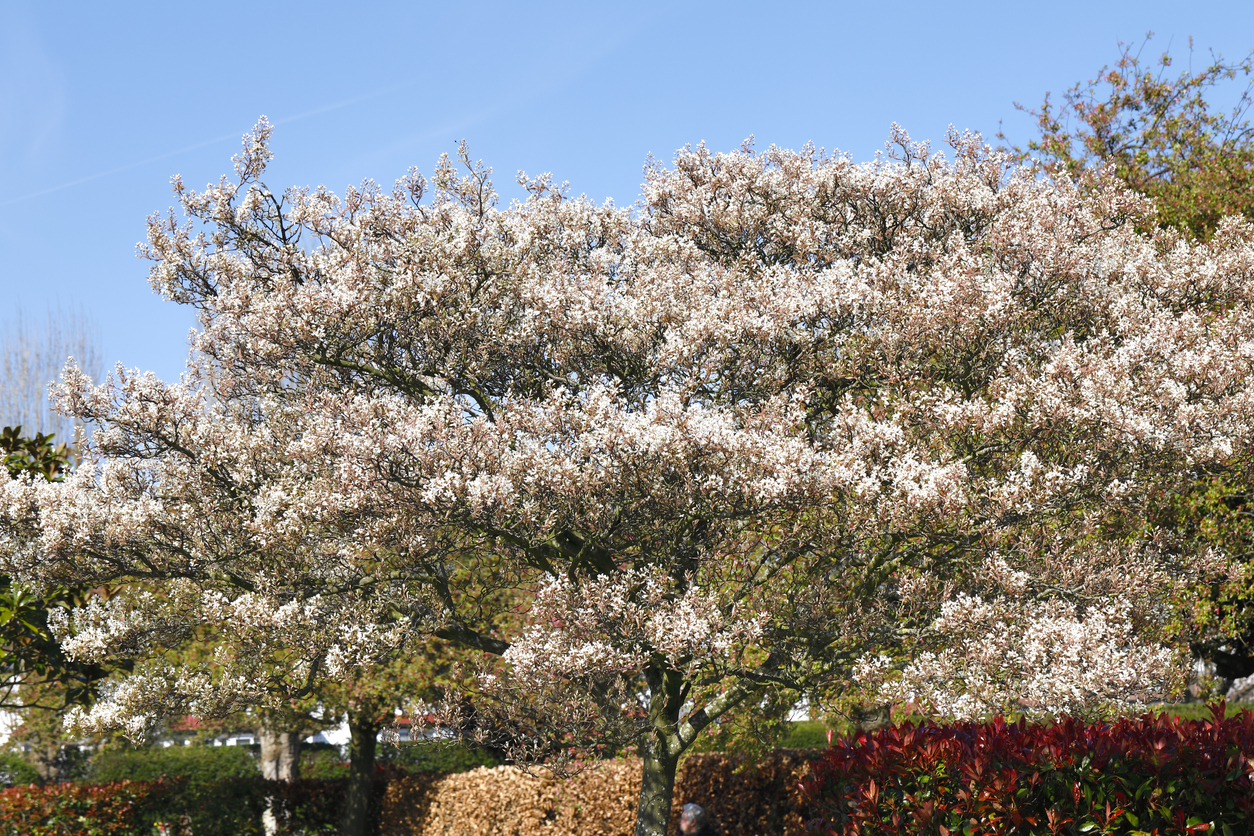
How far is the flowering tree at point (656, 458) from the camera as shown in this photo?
29.5 ft

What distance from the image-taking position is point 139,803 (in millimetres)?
17969

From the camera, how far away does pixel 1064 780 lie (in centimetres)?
664

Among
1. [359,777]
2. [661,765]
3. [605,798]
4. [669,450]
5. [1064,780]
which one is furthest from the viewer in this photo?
[359,777]

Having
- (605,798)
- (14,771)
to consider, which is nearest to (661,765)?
(605,798)

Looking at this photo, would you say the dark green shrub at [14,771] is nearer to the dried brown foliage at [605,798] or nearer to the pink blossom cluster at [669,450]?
the dried brown foliage at [605,798]

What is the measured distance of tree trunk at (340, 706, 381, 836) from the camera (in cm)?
1942

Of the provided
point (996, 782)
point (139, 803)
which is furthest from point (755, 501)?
point (139, 803)

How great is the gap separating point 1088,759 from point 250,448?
340 inches

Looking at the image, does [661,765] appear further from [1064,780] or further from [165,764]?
[165,764]

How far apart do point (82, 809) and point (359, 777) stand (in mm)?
4991

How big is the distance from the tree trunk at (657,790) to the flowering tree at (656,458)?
0.04 meters

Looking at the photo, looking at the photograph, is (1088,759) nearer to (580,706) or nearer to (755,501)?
(755,501)

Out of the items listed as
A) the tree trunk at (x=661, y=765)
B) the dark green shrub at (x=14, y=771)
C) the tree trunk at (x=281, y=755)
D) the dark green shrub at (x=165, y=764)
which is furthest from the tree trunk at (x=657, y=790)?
the dark green shrub at (x=14, y=771)

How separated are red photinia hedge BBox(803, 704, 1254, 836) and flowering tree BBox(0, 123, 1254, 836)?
1.58 metres
